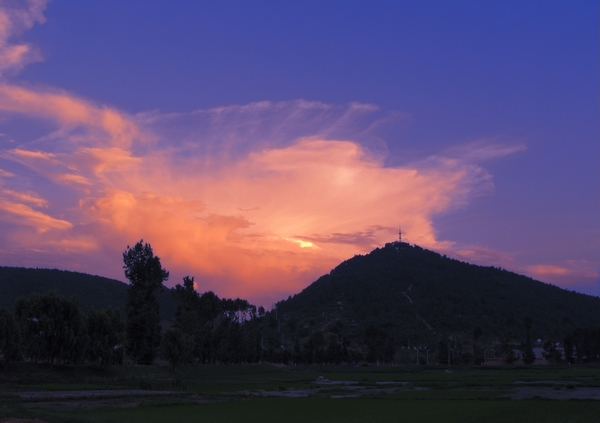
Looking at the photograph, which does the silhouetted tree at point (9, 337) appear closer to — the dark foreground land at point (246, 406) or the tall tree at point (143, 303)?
the dark foreground land at point (246, 406)

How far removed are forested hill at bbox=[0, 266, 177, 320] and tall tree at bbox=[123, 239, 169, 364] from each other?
127 ft

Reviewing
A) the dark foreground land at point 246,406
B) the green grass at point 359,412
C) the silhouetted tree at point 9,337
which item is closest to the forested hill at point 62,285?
the silhouetted tree at point 9,337

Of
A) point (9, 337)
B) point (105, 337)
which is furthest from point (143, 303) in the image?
point (9, 337)

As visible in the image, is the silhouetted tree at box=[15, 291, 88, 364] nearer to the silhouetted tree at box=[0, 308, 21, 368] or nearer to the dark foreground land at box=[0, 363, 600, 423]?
the dark foreground land at box=[0, 363, 600, 423]

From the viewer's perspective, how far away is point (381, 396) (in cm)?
5297

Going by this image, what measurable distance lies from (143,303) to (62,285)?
62.0 meters

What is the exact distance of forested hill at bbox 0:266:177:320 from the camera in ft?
404

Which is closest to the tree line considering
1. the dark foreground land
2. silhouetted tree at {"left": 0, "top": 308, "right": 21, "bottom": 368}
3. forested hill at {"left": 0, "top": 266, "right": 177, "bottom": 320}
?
silhouetted tree at {"left": 0, "top": 308, "right": 21, "bottom": 368}

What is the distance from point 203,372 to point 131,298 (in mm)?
21527

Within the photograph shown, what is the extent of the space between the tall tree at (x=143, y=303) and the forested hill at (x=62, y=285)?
38.6 metres

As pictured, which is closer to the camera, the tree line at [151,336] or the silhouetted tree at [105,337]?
the tree line at [151,336]

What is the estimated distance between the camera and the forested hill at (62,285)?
123125mm

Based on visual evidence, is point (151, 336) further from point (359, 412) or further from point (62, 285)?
point (62, 285)

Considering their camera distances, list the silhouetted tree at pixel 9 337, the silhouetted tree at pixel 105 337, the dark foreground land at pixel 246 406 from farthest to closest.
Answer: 1. the silhouetted tree at pixel 105 337
2. the silhouetted tree at pixel 9 337
3. the dark foreground land at pixel 246 406
